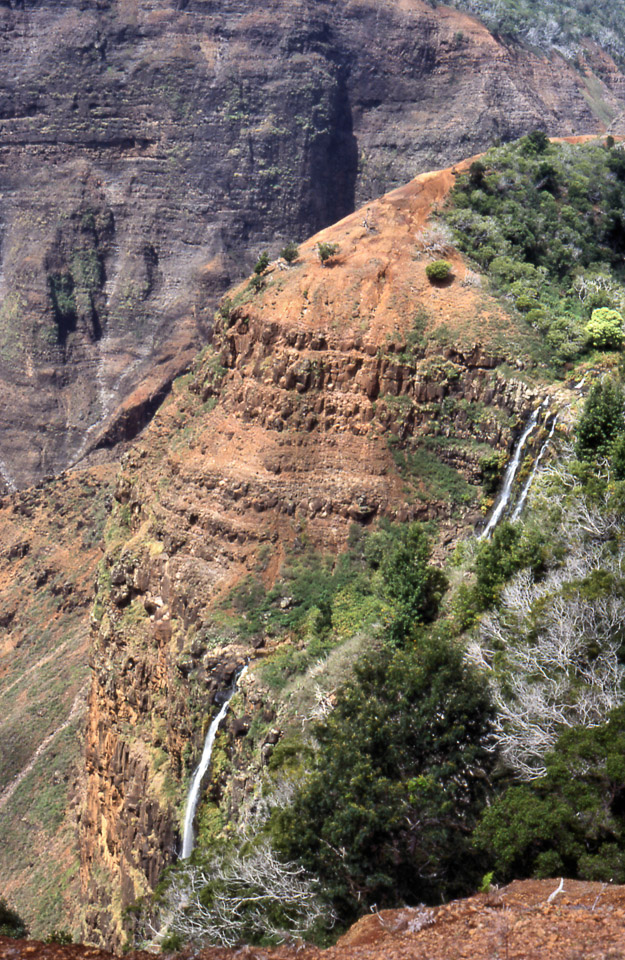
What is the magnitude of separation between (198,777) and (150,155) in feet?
238

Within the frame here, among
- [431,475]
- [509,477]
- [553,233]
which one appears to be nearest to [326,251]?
[431,475]

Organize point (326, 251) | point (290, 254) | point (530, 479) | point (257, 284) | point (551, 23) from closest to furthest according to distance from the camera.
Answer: point (530, 479) < point (326, 251) < point (290, 254) < point (257, 284) < point (551, 23)

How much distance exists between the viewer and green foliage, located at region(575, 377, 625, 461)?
25.4 meters

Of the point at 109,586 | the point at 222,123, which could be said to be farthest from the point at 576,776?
the point at 222,123

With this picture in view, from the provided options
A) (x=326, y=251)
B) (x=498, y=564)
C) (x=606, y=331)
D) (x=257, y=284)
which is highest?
(x=606, y=331)

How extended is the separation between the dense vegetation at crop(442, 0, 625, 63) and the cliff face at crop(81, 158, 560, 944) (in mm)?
73382

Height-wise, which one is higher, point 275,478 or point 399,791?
point 399,791

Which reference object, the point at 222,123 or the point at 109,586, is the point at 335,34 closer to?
the point at 222,123

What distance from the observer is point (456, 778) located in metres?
18.0

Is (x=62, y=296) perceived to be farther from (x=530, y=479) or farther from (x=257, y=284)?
(x=530, y=479)

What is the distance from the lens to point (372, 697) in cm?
1900

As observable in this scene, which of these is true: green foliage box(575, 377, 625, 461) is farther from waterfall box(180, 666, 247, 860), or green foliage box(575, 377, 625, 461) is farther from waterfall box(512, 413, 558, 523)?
waterfall box(180, 666, 247, 860)

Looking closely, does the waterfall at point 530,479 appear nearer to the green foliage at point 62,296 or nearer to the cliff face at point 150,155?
the cliff face at point 150,155

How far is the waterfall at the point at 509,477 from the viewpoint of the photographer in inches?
1212
